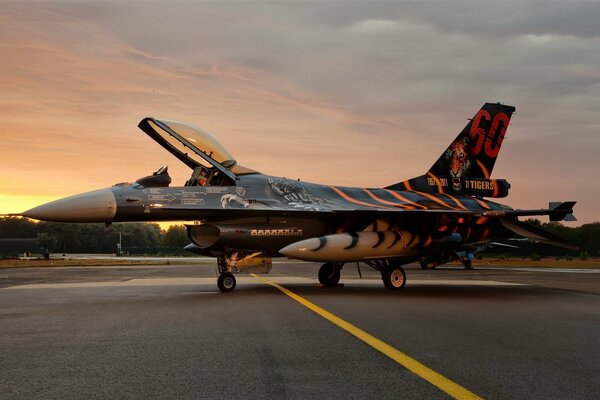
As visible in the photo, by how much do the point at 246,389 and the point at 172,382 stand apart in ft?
2.29

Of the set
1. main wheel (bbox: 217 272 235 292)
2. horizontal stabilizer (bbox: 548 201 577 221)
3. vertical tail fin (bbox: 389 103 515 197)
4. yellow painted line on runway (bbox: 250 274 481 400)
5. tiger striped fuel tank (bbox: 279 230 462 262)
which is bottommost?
yellow painted line on runway (bbox: 250 274 481 400)

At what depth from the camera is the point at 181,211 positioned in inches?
590

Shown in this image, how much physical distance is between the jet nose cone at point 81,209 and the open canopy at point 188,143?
2.20 m

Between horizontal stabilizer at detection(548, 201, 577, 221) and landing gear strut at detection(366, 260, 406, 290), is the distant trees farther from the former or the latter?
horizontal stabilizer at detection(548, 201, 577, 221)

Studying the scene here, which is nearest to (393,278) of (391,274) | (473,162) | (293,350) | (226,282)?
(391,274)

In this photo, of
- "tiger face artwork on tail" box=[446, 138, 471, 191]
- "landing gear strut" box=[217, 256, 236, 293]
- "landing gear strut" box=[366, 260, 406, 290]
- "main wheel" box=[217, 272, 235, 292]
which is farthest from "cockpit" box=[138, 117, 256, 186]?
"tiger face artwork on tail" box=[446, 138, 471, 191]

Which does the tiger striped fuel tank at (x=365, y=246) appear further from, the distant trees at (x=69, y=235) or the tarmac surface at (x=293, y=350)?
the distant trees at (x=69, y=235)

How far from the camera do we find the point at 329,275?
60.4ft

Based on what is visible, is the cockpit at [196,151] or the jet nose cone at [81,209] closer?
the jet nose cone at [81,209]

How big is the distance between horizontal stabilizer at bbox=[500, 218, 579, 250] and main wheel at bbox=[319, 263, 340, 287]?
5042mm

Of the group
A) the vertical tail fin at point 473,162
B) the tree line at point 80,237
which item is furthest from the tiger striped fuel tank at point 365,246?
the tree line at point 80,237

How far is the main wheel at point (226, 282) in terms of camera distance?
15.6 m

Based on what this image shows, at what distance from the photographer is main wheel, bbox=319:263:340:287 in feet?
60.1

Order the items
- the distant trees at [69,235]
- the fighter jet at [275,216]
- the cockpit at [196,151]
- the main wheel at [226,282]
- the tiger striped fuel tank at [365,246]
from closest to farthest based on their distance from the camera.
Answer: the fighter jet at [275,216], the tiger striped fuel tank at [365,246], the main wheel at [226,282], the cockpit at [196,151], the distant trees at [69,235]
